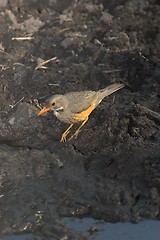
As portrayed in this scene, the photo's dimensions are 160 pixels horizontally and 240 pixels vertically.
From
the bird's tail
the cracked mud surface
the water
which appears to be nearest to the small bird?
the bird's tail

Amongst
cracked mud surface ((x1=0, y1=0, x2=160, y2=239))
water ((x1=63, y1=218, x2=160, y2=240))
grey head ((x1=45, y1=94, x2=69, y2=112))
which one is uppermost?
grey head ((x1=45, y1=94, x2=69, y2=112))

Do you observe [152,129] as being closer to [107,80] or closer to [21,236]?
[107,80]

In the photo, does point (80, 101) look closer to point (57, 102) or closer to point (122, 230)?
point (57, 102)

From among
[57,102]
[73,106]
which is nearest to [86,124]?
[73,106]

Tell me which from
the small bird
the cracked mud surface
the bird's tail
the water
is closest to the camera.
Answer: the water

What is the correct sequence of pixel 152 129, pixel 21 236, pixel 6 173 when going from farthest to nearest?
pixel 152 129 < pixel 6 173 < pixel 21 236

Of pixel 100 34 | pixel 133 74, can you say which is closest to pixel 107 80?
pixel 133 74

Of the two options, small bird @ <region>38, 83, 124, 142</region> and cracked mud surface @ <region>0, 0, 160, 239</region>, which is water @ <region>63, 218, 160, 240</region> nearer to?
cracked mud surface @ <region>0, 0, 160, 239</region>
